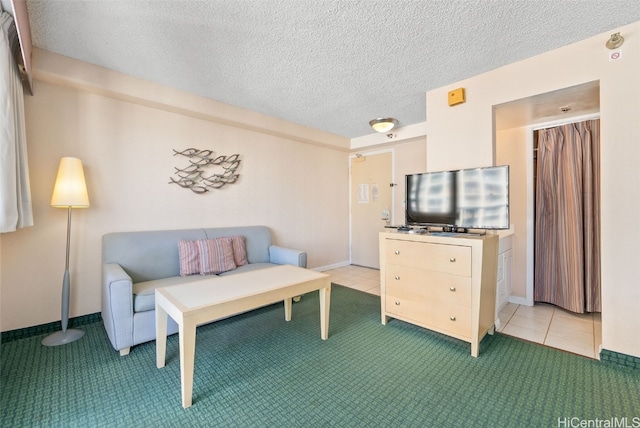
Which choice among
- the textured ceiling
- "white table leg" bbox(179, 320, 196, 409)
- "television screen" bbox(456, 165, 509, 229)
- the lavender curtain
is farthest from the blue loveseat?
the lavender curtain

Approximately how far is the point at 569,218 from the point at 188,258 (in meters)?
4.01

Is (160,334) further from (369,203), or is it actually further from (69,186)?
(369,203)

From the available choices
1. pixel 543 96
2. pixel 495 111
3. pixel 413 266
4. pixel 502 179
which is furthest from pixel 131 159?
pixel 543 96

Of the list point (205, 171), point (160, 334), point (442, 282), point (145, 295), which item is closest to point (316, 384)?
point (160, 334)

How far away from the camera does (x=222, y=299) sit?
5.57ft

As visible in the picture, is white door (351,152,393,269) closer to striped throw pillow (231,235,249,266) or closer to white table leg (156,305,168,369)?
striped throw pillow (231,235,249,266)

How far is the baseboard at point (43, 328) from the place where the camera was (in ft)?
7.20

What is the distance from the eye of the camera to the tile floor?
2170mm

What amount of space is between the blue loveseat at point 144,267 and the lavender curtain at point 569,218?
2749mm

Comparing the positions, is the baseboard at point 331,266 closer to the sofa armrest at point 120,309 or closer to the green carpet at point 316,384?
the green carpet at point 316,384

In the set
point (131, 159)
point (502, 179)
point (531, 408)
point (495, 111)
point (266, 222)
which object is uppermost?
point (495, 111)

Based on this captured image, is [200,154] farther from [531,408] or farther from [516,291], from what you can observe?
[516,291]

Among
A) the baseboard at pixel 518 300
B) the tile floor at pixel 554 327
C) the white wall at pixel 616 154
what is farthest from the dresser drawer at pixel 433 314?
the baseboard at pixel 518 300

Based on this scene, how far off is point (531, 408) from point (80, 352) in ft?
10.1
